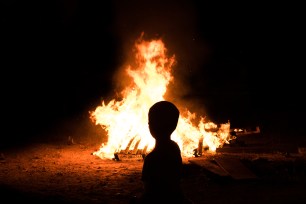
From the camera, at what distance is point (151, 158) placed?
309 cm

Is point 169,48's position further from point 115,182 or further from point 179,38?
point 115,182

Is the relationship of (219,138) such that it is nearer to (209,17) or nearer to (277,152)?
(277,152)

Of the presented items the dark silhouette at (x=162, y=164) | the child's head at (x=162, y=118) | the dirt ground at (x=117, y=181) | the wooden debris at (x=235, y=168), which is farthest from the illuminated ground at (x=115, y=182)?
the child's head at (x=162, y=118)

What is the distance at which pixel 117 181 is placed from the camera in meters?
8.41

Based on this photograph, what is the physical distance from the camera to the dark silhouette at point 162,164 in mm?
2979

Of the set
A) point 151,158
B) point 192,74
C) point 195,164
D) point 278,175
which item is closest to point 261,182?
point 278,175

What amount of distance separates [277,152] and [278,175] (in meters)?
3.07

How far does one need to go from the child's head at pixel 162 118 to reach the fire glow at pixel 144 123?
8414mm

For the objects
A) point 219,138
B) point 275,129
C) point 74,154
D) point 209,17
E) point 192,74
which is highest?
point 209,17

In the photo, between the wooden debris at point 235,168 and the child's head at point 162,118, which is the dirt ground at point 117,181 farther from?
the child's head at point 162,118

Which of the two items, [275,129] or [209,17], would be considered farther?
[209,17]

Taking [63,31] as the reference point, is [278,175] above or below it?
below

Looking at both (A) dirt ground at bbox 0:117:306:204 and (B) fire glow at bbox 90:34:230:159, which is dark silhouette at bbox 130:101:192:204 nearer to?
(A) dirt ground at bbox 0:117:306:204

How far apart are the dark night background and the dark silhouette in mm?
14355
